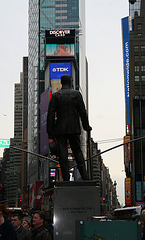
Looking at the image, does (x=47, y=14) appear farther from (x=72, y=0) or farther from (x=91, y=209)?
(x=91, y=209)

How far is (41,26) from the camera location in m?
163

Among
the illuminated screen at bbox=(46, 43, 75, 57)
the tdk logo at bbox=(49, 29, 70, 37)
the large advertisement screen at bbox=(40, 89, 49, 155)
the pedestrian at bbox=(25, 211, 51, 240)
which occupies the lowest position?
the pedestrian at bbox=(25, 211, 51, 240)

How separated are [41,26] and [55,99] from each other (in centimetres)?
15527

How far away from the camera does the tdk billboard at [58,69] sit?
126688 mm

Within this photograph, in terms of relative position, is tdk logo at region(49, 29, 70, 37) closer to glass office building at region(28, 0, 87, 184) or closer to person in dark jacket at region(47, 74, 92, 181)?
glass office building at region(28, 0, 87, 184)

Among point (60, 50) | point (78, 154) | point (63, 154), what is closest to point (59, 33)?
point (60, 50)

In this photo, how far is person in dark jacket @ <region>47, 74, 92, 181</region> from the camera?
11188 mm

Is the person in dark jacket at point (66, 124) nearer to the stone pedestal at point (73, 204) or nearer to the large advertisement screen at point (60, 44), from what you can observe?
the stone pedestal at point (73, 204)

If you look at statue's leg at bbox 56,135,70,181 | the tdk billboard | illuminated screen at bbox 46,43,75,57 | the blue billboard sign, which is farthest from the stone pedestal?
the blue billboard sign

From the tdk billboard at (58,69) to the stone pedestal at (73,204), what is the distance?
116926mm

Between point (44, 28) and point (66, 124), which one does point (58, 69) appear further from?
point (66, 124)

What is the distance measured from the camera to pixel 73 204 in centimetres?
1007

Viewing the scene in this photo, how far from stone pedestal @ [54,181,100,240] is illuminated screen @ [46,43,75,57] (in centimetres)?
11971

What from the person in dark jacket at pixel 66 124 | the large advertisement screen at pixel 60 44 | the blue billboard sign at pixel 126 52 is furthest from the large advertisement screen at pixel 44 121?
the person in dark jacket at pixel 66 124
